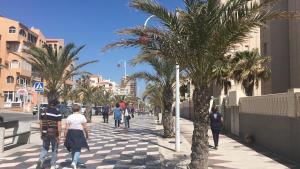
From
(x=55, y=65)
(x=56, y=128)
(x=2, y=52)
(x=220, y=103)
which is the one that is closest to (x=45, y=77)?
(x=55, y=65)

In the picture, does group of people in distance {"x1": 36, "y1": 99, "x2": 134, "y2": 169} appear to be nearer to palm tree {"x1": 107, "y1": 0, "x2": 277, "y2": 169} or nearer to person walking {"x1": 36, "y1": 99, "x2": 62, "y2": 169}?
person walking {"x1": 36, "y1": 99, "x2": 62, "y2": 169}

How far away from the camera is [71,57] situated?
26719 millimetres

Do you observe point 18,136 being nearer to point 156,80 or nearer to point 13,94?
point 156,80

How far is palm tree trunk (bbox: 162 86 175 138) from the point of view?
71.0ft

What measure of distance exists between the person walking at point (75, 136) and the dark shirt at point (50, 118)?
1.10 ft

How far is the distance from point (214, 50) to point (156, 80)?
12714 mm

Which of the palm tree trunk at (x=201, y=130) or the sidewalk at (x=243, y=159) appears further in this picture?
the sidewalk at (x=243, y=159)

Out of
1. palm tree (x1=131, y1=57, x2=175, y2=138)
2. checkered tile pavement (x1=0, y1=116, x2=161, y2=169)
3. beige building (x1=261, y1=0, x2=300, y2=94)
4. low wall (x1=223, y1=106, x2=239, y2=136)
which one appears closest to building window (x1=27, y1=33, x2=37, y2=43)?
beige building (x1=261, y1=0, x2=300, y2=94)

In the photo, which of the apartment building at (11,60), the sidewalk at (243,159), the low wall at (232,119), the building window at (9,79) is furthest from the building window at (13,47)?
the sidewalk at (243,159)

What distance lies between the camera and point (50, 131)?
11555 millimetres

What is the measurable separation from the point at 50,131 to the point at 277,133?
7.43m

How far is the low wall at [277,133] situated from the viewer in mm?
13344

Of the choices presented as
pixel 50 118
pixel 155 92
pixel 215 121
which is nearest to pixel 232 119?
pixel 215 121

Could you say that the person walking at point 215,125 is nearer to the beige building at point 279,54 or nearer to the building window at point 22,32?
the beige building at point 279,54
